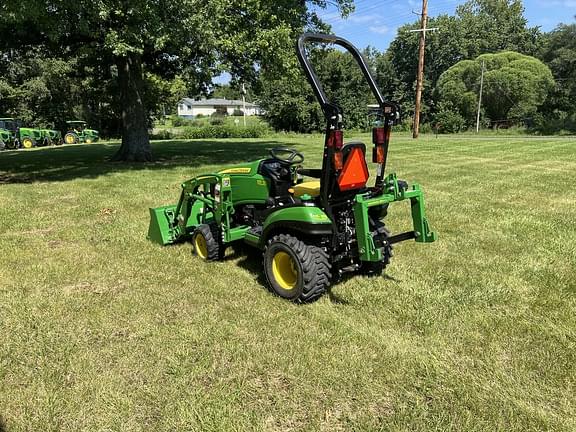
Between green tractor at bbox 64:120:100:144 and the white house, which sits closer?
green tractor at bbox 64:120:100:144

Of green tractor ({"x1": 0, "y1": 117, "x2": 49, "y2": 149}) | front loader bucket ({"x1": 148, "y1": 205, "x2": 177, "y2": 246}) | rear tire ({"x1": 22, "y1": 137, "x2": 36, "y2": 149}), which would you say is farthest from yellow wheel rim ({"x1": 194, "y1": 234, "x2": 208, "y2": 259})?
rear tire ({"x1": 22, "y1": 137, "x2": 36, "y2": 149})

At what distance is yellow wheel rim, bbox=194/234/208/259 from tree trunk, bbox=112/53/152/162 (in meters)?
11.2

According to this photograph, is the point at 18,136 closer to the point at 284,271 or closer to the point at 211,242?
the point at 211,242

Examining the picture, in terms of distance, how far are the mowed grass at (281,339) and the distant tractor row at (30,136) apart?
24.8 meters

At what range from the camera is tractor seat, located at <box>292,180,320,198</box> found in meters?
4.33

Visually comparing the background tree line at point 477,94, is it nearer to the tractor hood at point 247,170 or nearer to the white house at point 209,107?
the tractor hood at point 247,170

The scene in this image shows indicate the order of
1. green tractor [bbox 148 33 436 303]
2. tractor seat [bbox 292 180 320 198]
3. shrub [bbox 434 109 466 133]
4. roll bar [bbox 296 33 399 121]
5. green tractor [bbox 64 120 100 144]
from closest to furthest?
1. roll bar [bbox 296 33 399 121]
2. green tractor [bbox 148 33 436 303]
3. tractor seat [bbox 292 180 320 198]
4. green tractor [bbox 64 120 100 144]
5. shrub [bbox 434 109 466 133]

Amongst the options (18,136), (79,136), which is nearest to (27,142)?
(18,136)

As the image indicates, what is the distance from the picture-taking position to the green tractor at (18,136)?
27.8 meters

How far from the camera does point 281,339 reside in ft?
11.8

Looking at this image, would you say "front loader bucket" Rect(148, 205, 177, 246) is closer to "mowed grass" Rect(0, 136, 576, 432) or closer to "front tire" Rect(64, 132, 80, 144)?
"mowed grass" Rect(0, 136, 576, 432)

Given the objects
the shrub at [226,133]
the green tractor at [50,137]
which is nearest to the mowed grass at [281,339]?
the green tractor at [50,137]

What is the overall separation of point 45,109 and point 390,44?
147 feet

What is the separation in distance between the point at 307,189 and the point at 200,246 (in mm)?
1746
